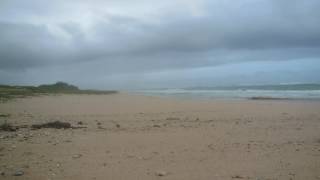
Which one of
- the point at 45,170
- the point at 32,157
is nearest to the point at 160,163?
the point at 45,170

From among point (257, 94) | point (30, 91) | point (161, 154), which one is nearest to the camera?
point (161, 154)

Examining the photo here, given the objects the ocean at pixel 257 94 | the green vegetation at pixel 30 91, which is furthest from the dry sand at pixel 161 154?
the green vegetation at pixel 30 91

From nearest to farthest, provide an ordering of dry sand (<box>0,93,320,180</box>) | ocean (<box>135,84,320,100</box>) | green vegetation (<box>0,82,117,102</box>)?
dry sand (<box>0,93,320,180</box>)
ocean (<box>135,84,320,100</box>)
green vegetation (<box>0,82,117,102</box>)

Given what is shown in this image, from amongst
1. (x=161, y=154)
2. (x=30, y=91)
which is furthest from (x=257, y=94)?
(x=161, y=154)

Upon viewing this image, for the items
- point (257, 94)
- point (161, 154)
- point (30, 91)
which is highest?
point (30, 91)

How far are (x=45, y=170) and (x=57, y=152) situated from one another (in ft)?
5.73

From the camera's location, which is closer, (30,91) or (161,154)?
(161,154)

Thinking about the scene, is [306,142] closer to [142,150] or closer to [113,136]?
[142,150]

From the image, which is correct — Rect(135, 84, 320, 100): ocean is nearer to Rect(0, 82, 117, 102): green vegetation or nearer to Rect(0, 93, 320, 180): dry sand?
Rect(0, 82, 117, 102): green vegetation

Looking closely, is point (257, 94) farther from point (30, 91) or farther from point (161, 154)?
point (161, 154)

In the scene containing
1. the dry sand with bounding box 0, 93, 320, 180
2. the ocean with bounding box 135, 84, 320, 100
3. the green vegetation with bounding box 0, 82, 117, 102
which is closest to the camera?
the dry sand with bounding box 0, 93, 320, 180

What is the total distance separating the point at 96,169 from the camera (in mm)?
7352

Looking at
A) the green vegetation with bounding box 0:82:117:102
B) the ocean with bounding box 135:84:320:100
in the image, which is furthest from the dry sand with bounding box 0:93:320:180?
the green vegetation with bounding box 0:82:117:102

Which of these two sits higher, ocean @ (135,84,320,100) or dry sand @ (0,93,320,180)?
ocean @ (135,84,320,100)
